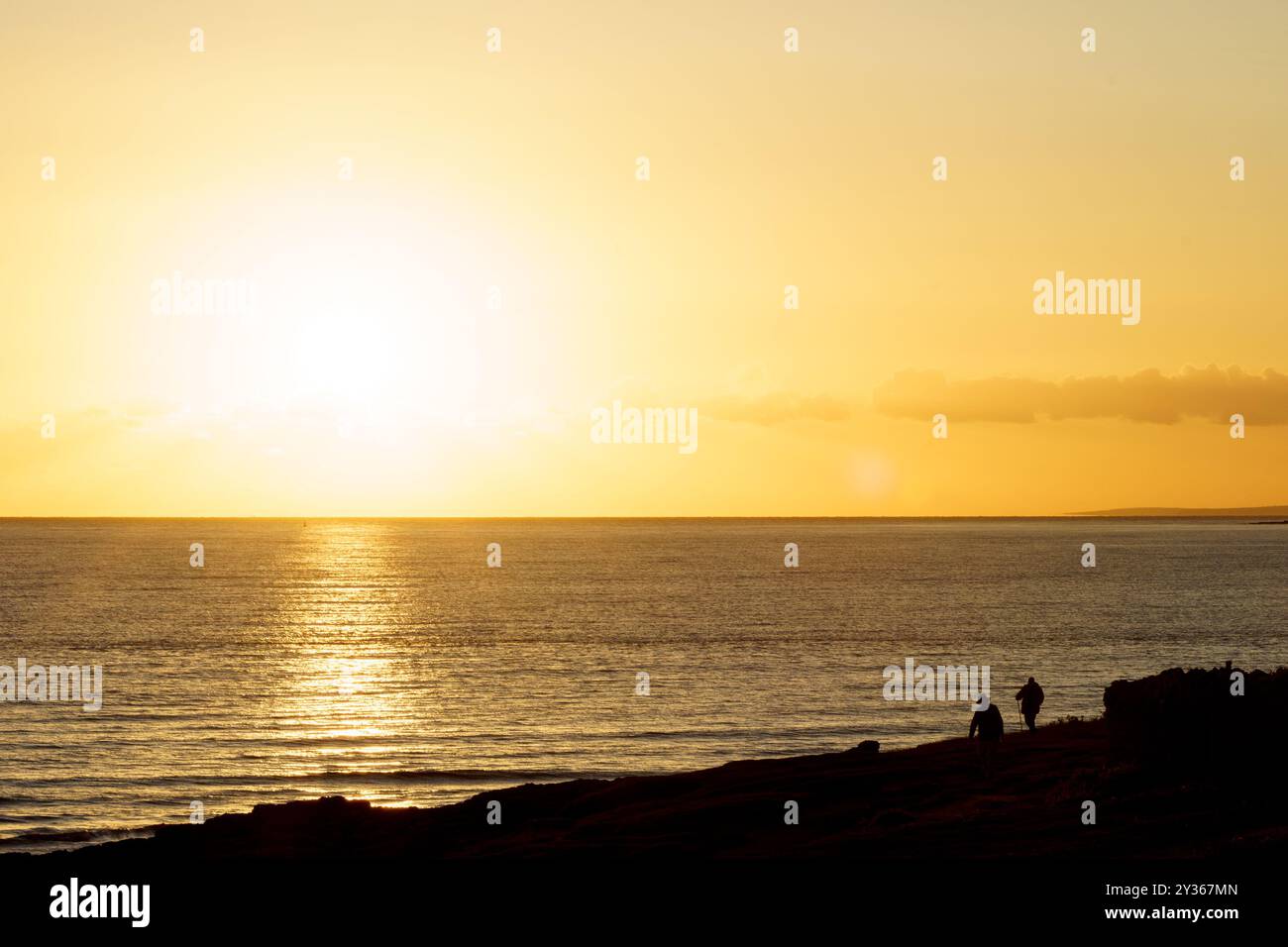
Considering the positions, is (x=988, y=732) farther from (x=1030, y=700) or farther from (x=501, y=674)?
(x=501, y=674)

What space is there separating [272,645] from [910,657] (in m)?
47.7

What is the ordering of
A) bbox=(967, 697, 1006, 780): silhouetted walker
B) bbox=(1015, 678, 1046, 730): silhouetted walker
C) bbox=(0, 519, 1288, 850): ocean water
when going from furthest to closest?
bbox=(0, 519, 1288, 850): ocean water → bbox=(1015, 678, 1046, 730): silhouetted walker → bbox=(967, 697, 1006, 780): silhouetted walker

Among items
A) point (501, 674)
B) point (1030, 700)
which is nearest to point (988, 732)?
point (1030, 700)

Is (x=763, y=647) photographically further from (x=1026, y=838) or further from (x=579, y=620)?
(x=1026, y=838)

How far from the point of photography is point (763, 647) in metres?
91.8

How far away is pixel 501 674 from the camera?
80.6 meters

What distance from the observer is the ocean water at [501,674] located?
49594 millimetres

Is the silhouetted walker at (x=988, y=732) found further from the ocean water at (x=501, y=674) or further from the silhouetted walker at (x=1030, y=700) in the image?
the ocean water at (x=501, y=674)

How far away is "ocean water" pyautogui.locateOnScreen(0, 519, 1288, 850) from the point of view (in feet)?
163

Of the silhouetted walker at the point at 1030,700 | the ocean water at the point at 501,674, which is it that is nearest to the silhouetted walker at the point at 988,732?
the silhouetted walker at the point at 1030,700

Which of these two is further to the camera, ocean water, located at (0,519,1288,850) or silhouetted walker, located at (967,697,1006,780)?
ocean water, located at (0,519,1288,850)

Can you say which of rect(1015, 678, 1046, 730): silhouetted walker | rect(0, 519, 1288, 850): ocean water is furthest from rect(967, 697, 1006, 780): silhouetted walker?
rect(0, 519, 1288, 850): ocean water

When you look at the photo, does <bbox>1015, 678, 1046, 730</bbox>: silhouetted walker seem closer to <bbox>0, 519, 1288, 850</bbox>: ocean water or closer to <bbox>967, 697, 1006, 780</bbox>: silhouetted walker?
<bbox>967, 697, 1006, 780</bbox>: silhouetted walker
